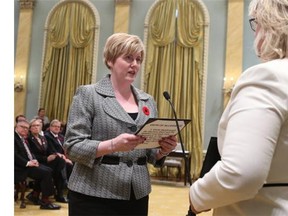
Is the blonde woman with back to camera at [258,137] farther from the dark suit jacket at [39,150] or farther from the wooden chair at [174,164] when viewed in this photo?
the wooden chair at [174,164]

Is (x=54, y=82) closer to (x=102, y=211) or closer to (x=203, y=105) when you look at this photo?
(x=203, y=105)

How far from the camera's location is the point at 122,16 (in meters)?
10.1

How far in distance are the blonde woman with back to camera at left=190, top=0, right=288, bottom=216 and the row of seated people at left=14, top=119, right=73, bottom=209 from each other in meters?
4.38

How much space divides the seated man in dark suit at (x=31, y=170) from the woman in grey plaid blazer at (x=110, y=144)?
3.52 meters

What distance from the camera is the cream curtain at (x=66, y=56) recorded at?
1030 cm

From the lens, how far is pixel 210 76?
941 centimetres

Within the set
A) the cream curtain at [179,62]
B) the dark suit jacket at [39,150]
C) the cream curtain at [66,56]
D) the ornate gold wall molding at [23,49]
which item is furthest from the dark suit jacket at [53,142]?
the ornate gold wall molding at [23,49]

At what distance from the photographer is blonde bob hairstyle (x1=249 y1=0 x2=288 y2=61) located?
3.59ft

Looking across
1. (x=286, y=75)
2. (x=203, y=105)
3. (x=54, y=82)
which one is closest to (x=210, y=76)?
(x=203, y=105)

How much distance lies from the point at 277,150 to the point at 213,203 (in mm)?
250

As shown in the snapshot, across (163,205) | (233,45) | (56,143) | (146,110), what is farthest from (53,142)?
(233,45)

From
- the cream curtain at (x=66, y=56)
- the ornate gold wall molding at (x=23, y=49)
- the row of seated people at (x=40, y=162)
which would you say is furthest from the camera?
the ornate gold wall molding at (x=23, y=49)

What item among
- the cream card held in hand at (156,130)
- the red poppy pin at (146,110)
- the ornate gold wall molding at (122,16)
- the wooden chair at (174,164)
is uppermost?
the ornate gold wall molding at (122,16)

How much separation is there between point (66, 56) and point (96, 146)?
30.2 feet
